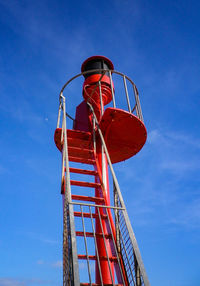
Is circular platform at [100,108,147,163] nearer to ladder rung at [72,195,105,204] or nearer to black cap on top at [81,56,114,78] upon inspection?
ladder rung at [72,195,105,204]

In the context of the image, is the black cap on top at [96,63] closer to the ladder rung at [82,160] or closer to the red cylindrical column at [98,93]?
the red cylindrical column at [98,93]

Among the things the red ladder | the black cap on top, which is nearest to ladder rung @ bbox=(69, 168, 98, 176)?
the red ladder

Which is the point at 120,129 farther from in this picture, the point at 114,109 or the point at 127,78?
the point at 127,78

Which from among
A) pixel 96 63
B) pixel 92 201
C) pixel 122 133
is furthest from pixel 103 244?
pixel 96 63

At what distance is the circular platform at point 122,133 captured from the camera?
7084 millimetres

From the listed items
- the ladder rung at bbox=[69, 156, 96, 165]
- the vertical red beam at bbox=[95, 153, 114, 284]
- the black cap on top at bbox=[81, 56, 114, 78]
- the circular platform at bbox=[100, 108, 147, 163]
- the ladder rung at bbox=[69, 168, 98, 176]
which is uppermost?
the black cap on top at bbox=[81, 56, 114, 78]

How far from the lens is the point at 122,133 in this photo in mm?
7773

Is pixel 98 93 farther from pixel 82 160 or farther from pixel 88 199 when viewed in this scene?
pixel 88 199

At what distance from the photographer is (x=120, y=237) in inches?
198

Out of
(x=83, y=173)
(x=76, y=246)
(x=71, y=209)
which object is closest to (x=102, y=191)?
(x=83, y=173)

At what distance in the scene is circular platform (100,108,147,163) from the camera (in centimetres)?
708

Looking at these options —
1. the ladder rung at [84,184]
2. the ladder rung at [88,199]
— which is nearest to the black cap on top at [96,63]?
the ladder rung at [84,184]

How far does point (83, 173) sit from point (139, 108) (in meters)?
2.91

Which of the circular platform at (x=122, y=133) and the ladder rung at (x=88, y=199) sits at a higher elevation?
the circular platform at (x=122, y=133)
